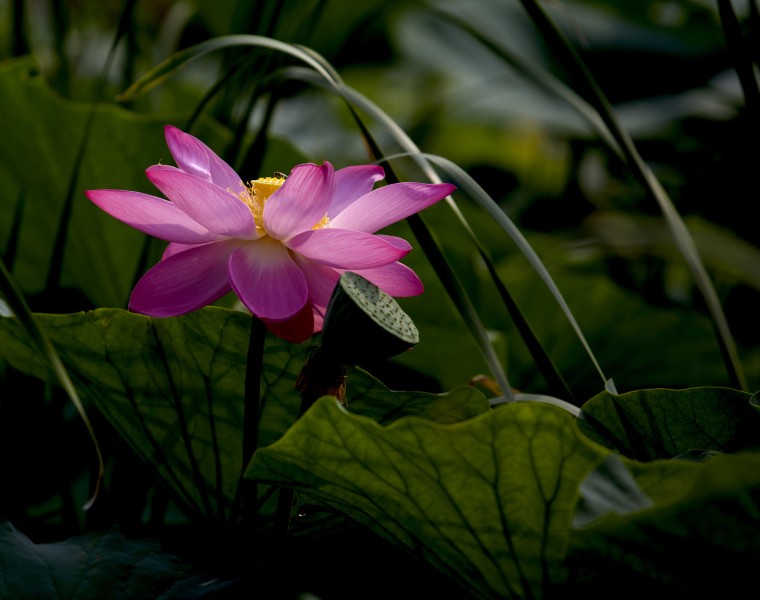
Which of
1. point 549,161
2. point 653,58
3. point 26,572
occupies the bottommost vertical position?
point 549,161

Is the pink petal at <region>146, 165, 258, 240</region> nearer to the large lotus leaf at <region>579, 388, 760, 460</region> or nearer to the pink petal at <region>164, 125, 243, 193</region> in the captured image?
the pink petal at <region>164, 125, 243, 193</region>

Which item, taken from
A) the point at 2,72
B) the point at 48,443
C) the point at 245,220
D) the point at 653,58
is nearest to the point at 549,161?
the point at 653,58

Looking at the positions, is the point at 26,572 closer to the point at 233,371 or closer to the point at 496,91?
the point at 233,371

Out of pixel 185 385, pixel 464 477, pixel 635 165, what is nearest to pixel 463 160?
pixel 635 165

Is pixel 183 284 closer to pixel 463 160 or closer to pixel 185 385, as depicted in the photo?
pixel 185 385

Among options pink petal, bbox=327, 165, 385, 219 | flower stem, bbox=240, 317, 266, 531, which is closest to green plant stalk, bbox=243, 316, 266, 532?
flower stem, bbox=240, 317, 266, 531

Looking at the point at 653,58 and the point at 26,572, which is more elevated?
the point at 653,58
